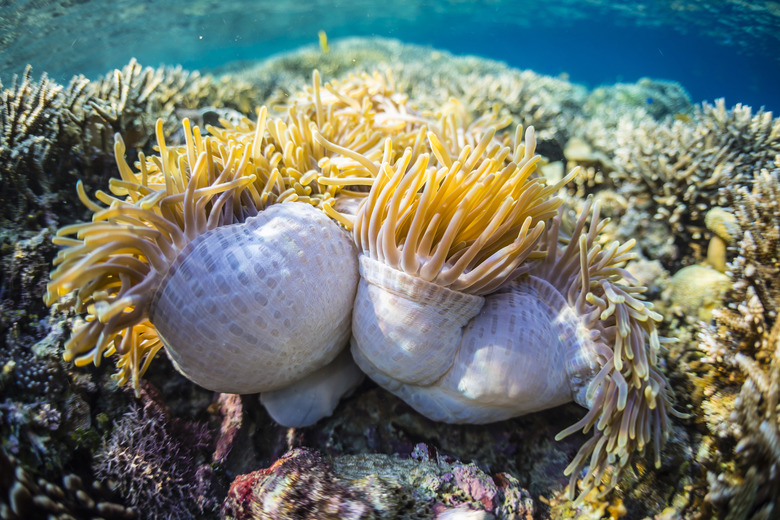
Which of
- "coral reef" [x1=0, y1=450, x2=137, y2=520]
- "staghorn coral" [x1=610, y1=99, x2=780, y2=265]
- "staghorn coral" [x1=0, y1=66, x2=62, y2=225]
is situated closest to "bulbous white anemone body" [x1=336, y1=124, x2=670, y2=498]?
"coral reef" [x1=0, y1=450, x2=137, y2=520]

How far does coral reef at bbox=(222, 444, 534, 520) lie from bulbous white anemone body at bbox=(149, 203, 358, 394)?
418 mm

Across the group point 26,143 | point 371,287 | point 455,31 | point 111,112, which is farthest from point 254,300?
point 455,31

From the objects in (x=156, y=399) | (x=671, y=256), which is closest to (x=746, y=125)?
(x=671, y=256)

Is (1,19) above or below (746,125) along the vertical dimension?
above

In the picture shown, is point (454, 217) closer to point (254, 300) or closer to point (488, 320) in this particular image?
point (488, 320)

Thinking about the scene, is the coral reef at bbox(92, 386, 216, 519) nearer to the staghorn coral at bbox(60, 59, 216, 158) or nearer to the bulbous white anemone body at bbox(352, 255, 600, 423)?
the bulbous white anemone body at bbox(352, 255, 600, 423)

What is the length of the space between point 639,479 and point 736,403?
553 mm

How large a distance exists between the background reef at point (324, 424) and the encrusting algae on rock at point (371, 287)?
211mm

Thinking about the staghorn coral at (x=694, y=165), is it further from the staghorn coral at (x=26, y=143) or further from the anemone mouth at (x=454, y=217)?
the staghorn coral at (x=26, y=143)

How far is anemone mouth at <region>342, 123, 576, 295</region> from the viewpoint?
161cm

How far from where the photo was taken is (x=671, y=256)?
309cm

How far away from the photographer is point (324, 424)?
206 cm

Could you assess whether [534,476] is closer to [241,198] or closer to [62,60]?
[241,198]

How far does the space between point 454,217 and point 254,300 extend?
0.89 m
